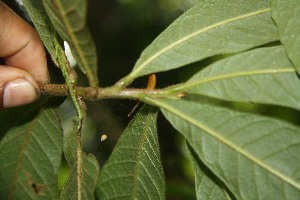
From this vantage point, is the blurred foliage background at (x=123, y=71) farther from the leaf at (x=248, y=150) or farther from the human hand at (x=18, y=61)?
the leaf at (x=248, y=150)

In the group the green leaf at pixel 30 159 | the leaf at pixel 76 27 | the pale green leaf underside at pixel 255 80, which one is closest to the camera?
the leaf at pixel 76 27

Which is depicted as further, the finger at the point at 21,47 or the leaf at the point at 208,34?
the finger at the point at 21,47

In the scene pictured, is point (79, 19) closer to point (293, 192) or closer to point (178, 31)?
point (178, 31)

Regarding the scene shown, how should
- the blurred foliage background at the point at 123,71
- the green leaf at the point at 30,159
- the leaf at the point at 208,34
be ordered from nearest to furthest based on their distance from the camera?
the leaf at the point at 208,34 < the green leaf at the point at 30,159 < the blurred foliage background at the point at 123,71

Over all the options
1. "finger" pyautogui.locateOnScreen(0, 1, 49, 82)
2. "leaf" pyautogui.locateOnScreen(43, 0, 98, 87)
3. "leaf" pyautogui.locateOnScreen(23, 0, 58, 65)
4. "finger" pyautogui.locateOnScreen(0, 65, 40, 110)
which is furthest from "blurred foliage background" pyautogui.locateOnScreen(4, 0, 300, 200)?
"leaf" pyautogui.locateOnScreen(43, 0, 98, 87)

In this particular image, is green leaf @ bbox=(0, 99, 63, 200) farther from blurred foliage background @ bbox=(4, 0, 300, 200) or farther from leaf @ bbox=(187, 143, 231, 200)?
leaf @ bbox=(187, 143, 231, 200)

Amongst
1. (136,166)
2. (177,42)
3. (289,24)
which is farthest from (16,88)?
(289,24)

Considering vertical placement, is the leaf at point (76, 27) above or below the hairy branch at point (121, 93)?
above

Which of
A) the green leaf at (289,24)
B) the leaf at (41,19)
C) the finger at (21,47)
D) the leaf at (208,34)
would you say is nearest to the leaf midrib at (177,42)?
the leaf at (208,34)
